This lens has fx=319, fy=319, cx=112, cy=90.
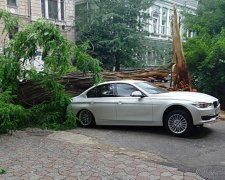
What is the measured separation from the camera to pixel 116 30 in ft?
86.8

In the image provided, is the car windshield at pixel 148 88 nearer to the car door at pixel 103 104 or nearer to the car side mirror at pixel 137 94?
the car side mirror at pixel 137 94

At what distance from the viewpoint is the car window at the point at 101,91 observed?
9273 millimetres

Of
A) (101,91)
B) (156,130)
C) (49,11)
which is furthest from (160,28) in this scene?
(156,130)

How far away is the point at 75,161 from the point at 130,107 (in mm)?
2993

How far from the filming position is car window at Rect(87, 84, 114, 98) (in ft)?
30.4

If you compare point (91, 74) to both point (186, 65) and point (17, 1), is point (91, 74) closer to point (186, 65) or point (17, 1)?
point (186, 65)

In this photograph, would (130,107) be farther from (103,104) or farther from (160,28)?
(160,28)

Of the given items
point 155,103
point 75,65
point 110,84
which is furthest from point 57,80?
point 155,103

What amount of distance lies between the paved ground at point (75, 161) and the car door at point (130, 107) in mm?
1282

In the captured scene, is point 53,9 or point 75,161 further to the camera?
point 53,9

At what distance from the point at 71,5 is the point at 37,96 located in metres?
21.4

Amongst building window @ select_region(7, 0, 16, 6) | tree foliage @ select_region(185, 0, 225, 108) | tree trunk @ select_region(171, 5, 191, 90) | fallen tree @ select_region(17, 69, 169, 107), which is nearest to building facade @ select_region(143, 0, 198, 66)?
building window @ select_region(7, 0, 16, 6)

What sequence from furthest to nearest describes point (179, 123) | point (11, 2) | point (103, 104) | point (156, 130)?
point (11, 2), point (103, 104), point (156, 130), point (179, 123)

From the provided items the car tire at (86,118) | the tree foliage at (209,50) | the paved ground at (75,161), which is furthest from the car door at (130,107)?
the tree foliage at (209,50)
